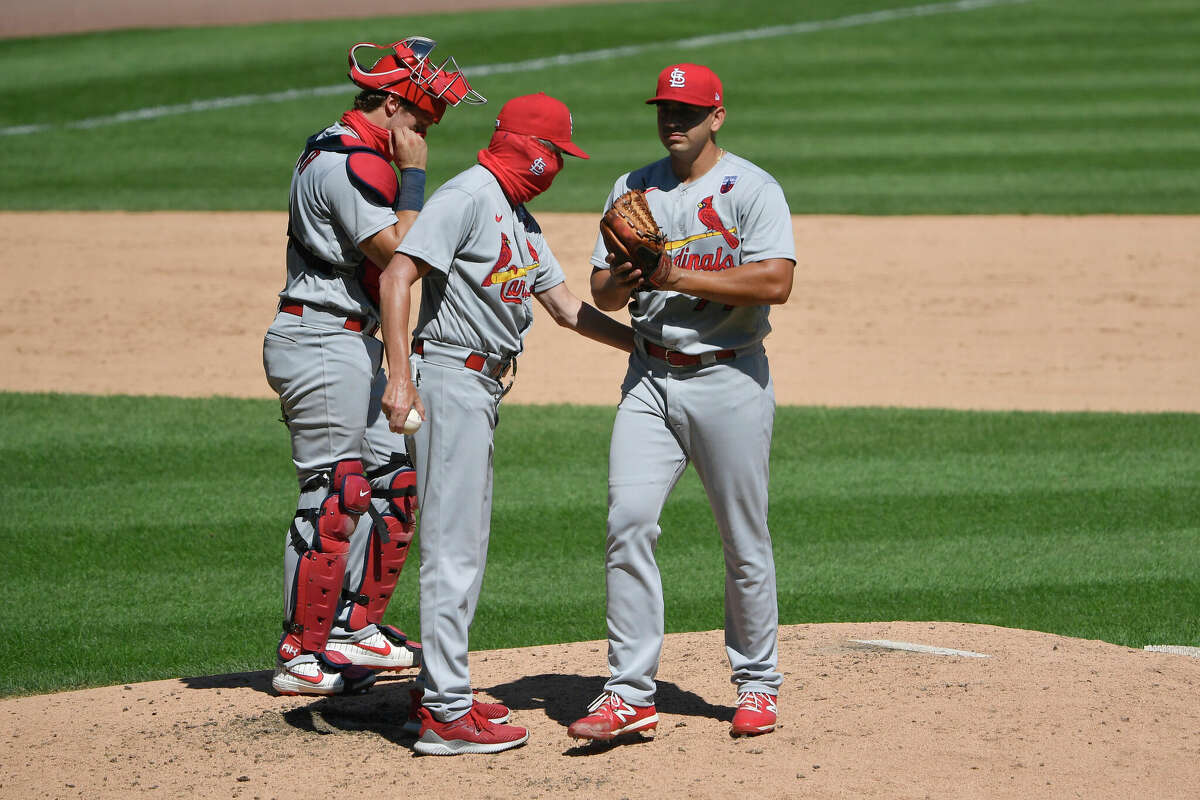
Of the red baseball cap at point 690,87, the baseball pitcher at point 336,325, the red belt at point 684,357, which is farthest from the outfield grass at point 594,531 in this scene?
the red baseball cap at point 690,87

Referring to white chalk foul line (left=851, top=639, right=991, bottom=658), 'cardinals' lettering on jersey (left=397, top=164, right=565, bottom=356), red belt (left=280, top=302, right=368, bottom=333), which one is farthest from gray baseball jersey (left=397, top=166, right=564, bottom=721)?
white chalk foul line (left=851, top=639, right=991, bottom=658)

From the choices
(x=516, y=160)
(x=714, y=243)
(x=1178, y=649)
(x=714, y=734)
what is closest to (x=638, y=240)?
(x=714, y=243)

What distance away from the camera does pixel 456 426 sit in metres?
4.30

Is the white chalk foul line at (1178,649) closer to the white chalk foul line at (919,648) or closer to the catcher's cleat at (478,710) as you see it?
the white chalk foul line at (919,648)

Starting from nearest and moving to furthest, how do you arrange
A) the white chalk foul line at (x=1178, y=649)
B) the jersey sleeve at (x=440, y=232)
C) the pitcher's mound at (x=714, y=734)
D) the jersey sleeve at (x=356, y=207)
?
the pitcher's mound at (x=714, y=734)
the jersey sleeve at (x=440, y=232)
the jersey sleeve at (x=356, y=207)
the white chalk foul line at (x=1178, y=649)

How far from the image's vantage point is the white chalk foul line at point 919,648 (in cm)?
514

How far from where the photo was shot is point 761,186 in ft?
14.5

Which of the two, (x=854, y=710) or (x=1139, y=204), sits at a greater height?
(x=1139, y=204)

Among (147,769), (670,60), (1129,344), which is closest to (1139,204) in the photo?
(1129,344)

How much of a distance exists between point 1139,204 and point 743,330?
12.3 meters

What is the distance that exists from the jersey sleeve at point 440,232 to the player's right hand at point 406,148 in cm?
73

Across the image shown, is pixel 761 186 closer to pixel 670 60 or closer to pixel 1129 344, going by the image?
pixel 1129 344

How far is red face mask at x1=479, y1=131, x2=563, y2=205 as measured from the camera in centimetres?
438

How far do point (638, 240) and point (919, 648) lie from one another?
2.08 metres
